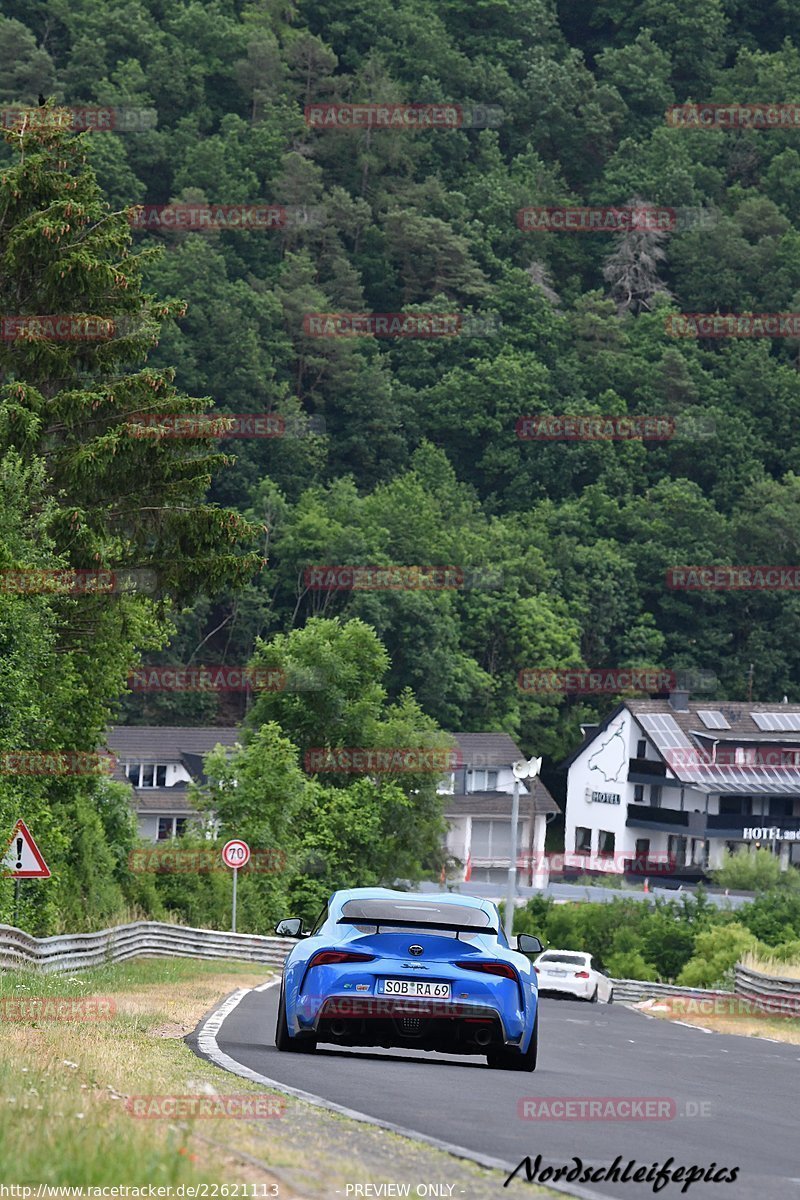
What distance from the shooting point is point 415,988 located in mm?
12961

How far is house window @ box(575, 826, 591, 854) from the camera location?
104 metres

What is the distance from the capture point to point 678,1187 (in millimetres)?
8195

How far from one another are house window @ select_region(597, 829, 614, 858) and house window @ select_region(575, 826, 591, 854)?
671mm

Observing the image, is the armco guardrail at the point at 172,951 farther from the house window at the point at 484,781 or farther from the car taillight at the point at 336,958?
the house window at the point at 484,781

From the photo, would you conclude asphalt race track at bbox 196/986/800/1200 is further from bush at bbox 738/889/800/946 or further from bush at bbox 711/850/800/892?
bush at bbox 711/850/800/892

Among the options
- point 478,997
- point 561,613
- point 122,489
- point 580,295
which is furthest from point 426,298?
point 478,997

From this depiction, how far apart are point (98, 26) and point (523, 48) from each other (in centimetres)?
3833

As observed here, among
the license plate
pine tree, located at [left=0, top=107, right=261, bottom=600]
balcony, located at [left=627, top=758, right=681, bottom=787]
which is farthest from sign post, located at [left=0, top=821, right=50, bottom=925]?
balcony, located at [left=627, top=758, right=681, bottom=787]

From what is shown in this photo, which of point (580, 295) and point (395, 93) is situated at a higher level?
point (395, 93)

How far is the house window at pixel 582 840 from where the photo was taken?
104 m

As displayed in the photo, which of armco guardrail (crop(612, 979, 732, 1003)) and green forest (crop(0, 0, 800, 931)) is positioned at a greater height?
green forest (crop(0, 0, 800, 931))

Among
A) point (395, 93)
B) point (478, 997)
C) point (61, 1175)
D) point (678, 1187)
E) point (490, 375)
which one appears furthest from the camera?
point (395, 93)

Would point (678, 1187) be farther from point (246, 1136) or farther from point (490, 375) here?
point (490, 375)

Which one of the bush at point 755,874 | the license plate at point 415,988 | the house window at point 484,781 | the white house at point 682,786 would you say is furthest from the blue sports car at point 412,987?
the house window at point 484,781
